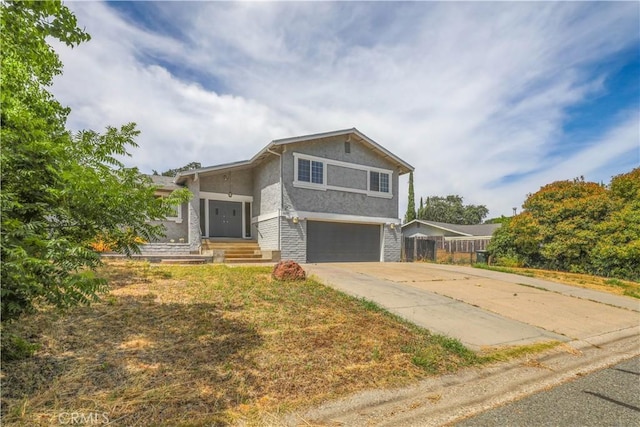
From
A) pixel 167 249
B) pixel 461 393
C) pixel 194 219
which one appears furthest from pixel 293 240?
pixel 461 393

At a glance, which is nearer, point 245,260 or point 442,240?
point 245,260

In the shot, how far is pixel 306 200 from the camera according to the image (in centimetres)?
1391

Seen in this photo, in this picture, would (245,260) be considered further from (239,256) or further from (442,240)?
(442,240)

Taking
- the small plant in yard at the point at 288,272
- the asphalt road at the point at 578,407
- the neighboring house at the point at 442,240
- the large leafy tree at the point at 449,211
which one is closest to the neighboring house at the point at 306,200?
the neighboring house at the point at 442,240

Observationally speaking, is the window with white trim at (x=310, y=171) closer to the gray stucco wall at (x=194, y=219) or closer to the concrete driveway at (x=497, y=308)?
the gray stucco wall at (x=194, y=219)

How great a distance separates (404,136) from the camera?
16766mm

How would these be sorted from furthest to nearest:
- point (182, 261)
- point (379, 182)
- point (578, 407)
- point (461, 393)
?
point (379, 182) → point (182, 261) → point (461, 393) → point (578, 407)

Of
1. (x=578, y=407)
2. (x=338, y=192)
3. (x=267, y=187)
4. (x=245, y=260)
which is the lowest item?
(x=578, y=407)

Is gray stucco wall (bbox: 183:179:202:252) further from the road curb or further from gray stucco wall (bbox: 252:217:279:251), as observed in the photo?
the road curb

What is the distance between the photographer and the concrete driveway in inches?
209

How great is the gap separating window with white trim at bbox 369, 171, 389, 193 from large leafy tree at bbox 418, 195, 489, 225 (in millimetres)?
38024

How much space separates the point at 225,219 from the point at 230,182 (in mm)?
1878

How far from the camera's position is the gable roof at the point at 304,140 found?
520 inches

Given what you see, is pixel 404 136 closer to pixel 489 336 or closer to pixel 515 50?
pixel 515 50
